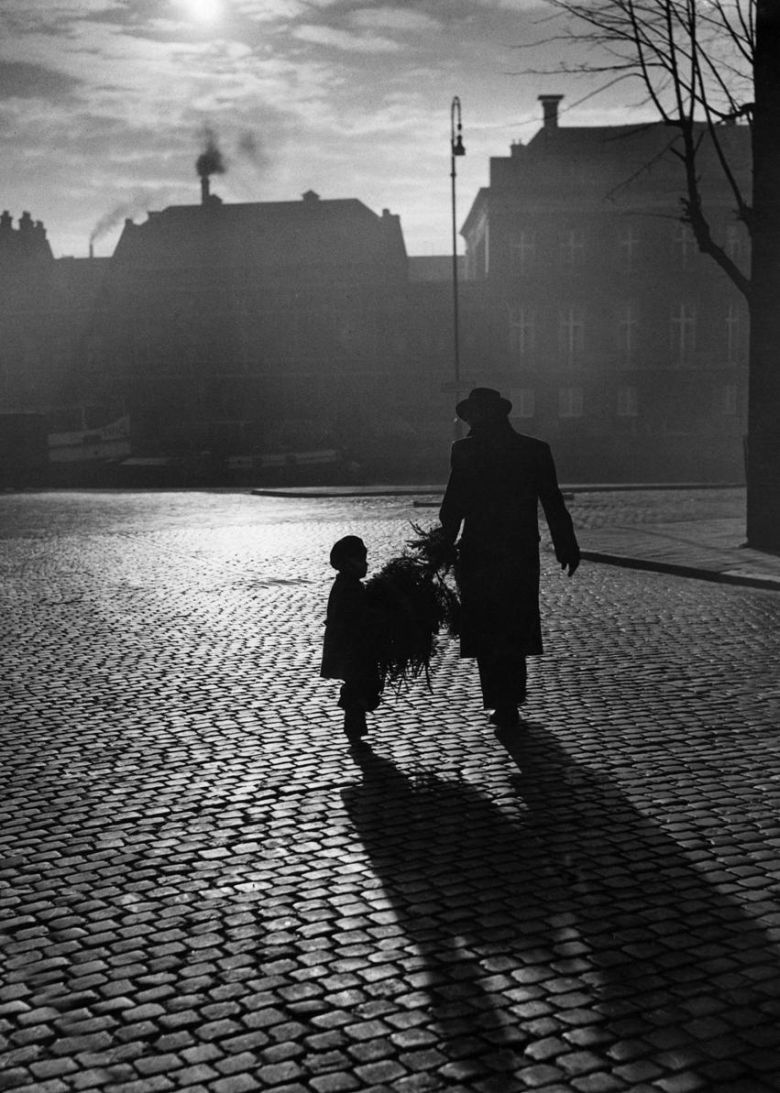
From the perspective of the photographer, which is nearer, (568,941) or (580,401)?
(568,941)

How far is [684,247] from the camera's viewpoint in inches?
2537

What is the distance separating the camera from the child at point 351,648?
690 cm

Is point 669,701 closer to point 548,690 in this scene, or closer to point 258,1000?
point 548,690

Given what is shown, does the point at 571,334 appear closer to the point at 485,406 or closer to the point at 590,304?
the point at 590,304

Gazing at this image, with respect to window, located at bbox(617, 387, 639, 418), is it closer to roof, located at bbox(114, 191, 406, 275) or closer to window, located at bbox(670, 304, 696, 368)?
window, located at bbox(670, 304, 696, 368)

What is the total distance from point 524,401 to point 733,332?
33.8 ft

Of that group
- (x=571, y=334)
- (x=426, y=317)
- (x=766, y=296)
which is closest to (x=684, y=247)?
(x=571, y=334)

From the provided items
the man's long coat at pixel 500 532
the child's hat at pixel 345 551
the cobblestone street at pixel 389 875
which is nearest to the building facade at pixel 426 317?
the cobblestone street at pixel 389 875

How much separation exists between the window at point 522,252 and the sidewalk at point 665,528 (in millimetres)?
31490

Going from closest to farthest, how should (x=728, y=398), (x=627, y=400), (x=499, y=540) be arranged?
(x=499, y=540) → (x=728, y=398) → (x=627, y=400)

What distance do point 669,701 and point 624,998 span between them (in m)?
4.26

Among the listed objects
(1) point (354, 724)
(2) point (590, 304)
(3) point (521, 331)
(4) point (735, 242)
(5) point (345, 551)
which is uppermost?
(4) point (735, 242)

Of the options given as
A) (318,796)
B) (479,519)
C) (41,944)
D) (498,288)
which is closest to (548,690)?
(479,519)

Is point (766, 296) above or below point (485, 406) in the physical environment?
above
